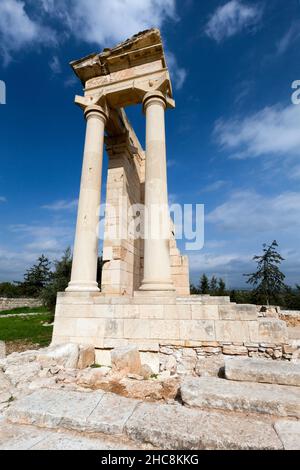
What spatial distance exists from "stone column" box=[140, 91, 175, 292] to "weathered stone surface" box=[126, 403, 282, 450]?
4.24 metres

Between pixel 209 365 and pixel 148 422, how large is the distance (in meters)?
3.65

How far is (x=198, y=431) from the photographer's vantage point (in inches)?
99.3

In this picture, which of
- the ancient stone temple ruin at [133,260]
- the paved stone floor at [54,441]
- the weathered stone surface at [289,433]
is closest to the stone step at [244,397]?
the weathered stone surface at [289,433]

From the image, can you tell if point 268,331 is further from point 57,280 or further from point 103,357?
point 57,280

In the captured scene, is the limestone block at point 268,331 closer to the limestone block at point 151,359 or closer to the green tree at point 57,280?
the limestone block at point 151,359

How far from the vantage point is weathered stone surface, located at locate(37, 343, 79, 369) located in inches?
219

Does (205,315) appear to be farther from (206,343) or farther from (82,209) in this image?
(82,209)

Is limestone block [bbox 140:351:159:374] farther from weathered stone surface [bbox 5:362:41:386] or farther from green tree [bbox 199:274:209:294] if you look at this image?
green tree [bbox 199:274:209:294]

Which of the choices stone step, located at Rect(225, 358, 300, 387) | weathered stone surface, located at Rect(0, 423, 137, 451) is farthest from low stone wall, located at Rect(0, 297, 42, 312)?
stone step, located at Rect(225, 358, 300, 387)

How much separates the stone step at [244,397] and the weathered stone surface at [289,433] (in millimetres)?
277

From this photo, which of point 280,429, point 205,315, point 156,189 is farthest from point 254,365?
point 156,189

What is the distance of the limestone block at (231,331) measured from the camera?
604 centimetres
